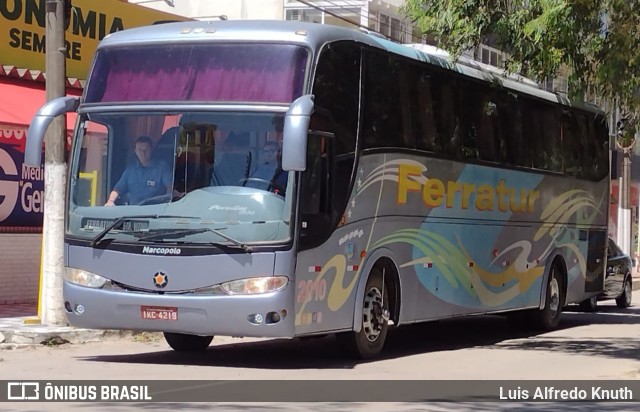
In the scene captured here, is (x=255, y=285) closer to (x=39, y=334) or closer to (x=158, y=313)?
(x=158, y=313)

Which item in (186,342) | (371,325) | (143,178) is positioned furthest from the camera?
(186,342)

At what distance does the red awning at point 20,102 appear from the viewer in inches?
731

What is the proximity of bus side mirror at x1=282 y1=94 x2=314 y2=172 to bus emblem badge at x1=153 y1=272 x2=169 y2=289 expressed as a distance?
5.82ft

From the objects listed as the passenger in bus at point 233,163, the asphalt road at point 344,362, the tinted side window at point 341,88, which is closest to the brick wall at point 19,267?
the asphalt road at point 344,362

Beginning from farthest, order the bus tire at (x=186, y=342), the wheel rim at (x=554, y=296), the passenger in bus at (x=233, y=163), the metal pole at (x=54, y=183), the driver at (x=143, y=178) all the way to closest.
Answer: the wheel rim at (x=554, y=296) < the metal pole at (x=54, y=183) < the bus tire at (x=186, y=342) < the driver at (x=143, y=178) < the passenger in bus at (x=233, y=163)

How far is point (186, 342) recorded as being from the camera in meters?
14.9

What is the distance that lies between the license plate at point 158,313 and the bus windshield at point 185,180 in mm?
691

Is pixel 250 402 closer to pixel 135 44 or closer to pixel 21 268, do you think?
pixel 135 44

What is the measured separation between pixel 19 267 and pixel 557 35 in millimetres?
10006

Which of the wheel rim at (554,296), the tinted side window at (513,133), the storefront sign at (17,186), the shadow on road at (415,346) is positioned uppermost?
the tinted side window at (513,133)

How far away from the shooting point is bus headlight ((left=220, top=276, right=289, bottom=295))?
12.3 m

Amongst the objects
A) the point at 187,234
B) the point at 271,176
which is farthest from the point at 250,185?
the point at 187,234

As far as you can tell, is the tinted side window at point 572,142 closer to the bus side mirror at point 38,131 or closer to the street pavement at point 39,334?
the street pavement at point 39,334

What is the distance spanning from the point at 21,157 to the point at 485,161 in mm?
7577
